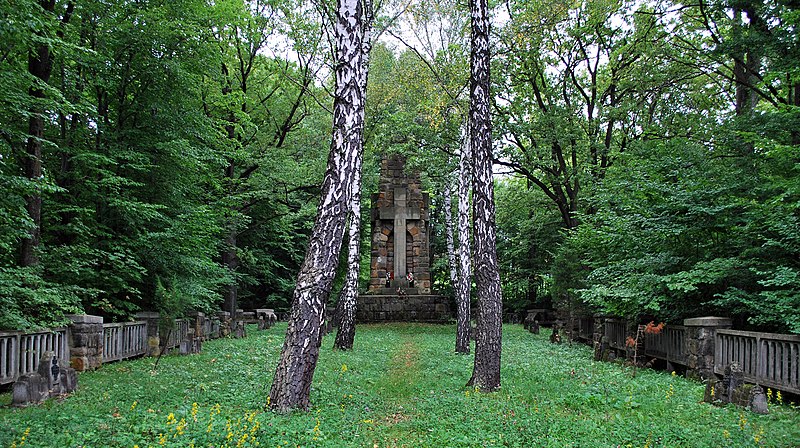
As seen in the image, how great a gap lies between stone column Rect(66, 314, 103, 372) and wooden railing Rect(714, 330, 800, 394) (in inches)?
445

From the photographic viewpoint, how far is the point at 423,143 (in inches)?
854

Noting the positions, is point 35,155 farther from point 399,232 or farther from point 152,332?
point 399,232

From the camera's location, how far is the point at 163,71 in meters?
14.2

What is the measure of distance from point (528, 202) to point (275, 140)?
1274 cm

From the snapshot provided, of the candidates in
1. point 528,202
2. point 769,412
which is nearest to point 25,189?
point 769,412

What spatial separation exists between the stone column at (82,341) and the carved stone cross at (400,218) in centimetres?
1804

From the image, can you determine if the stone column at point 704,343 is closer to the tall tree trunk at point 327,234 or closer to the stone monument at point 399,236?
the tall tree trunk at point 327,234

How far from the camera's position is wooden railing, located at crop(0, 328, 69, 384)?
783cm

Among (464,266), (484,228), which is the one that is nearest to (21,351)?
(484,228)

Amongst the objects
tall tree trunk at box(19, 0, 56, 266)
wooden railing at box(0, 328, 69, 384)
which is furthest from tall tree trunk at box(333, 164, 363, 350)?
wooden railing at box(0, 328, 69, 384)

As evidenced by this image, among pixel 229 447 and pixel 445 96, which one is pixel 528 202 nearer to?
pixel 445 96

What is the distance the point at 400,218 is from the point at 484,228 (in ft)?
62.2

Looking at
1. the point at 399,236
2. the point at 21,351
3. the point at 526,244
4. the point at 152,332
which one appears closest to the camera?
the point at 21,351

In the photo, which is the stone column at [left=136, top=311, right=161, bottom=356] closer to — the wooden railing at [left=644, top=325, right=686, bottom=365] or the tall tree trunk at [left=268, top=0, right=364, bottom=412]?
the tall tree trunk at [left=268, top=0, right=364, bottom=412]
